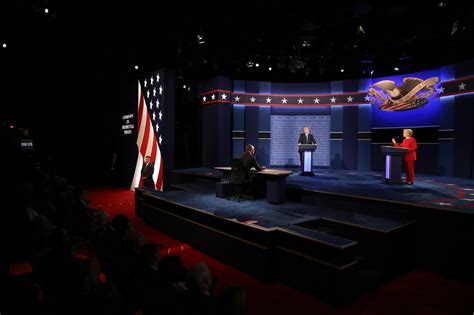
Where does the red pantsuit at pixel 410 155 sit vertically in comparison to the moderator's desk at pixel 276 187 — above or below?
above

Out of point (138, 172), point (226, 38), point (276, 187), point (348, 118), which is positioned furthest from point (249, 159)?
point (348, 118)

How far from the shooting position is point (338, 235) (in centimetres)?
470

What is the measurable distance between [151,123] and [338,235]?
7654 mm

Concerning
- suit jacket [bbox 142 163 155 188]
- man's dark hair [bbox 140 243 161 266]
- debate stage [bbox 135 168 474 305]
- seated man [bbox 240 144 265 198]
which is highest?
seated man [bbox 240 144 265 198]

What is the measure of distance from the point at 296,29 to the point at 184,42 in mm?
3040

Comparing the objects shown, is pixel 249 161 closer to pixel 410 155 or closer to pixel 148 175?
pixel 148 175

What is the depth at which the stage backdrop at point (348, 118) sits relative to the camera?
934cm

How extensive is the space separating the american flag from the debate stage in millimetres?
4234

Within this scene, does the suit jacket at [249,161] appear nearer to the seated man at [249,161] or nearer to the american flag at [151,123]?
the seated man at [249,161]

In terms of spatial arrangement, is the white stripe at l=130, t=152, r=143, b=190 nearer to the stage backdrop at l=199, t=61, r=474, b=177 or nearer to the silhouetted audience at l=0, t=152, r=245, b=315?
the stage backdrop at l=199, t=61, r=474, b=177

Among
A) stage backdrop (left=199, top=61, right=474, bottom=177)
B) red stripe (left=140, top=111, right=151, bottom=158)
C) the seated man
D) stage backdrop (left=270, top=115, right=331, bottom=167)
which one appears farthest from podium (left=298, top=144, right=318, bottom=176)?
red stripe (left=140, top=111, right=151, bottom=158)

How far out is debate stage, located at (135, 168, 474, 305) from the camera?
359cm

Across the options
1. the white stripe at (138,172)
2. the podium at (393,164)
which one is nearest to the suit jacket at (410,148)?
the podium at (393,164)

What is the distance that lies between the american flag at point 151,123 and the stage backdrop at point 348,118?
2150mm
